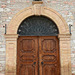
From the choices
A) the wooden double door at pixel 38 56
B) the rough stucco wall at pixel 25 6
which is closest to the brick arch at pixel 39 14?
the rough stucco wall at pixel 25 6

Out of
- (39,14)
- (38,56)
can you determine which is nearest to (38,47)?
A: (38,56)

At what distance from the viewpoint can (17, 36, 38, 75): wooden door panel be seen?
541cm

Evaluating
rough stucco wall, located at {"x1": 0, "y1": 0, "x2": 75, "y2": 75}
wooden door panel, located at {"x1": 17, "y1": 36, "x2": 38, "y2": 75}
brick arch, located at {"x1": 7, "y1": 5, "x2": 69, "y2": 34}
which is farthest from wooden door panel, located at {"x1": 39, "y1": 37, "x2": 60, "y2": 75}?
rough stucco wall, located at {"x1": 0, "y1": 0, "x2": 75, "y2": 75}

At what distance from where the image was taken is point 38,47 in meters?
5.52

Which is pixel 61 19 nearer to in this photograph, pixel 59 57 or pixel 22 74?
pixel 59 57

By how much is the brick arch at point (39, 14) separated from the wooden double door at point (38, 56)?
51cm

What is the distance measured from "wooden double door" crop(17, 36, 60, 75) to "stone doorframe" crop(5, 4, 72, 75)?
0.93 ft

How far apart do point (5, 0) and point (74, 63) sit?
3.83 meters

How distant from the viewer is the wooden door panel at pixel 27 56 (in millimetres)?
5414

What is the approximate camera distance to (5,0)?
18.2ft

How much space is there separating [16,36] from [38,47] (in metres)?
1.02

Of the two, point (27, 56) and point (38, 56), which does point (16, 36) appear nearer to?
point (27, 56)

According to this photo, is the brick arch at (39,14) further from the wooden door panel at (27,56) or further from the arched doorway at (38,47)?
the wooden door panel at (27,56)

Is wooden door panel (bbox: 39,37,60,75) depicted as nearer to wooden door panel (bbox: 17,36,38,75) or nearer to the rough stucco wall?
wooden door panel (bbox: 17,36,38,75)
